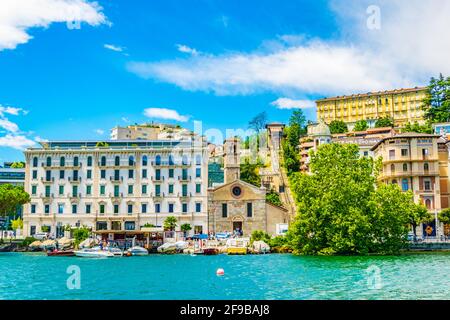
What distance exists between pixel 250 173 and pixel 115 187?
954 inches

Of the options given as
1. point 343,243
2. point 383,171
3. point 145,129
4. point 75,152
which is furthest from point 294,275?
point 145,129

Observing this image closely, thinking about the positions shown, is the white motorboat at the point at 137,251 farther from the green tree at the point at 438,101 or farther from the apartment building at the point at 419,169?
the green tree at the point at 438,101

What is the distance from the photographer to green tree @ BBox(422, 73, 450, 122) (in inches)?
3693

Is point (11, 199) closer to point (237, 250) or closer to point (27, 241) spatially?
point (27, 241)

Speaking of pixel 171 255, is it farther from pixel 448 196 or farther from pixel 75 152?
pixel 448 196

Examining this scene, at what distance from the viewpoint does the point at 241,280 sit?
33.6 metres

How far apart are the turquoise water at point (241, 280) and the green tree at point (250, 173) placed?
39555 millimetres

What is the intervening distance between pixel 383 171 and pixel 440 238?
1273cm

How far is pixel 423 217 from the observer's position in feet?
204

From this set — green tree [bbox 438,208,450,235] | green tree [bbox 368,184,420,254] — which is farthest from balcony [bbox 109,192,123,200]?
green tree [bbox 438,208,450,235]

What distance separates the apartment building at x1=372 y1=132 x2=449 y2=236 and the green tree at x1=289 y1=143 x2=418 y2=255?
13634 mm

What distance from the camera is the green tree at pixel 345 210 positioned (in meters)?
51.8

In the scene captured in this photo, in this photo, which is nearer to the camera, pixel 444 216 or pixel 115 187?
pixel 444 216

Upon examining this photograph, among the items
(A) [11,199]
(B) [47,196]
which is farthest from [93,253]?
(B) [47,196]
